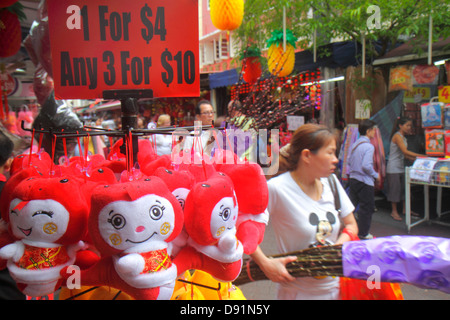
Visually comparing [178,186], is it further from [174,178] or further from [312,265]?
[312,265]

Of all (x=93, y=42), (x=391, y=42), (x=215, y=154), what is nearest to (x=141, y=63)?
(x=93, y=42)

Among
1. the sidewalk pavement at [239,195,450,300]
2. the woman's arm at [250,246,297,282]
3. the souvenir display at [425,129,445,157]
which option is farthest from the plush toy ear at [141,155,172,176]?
the souvenir display at [425,129,445,157]

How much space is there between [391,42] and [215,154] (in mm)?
5742

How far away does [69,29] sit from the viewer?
114 cm

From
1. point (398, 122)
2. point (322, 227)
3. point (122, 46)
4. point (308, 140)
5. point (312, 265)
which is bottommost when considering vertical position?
point (312, 265)

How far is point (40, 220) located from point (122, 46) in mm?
660

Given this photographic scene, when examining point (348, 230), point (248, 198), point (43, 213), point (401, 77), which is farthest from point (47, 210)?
point (401, 77)

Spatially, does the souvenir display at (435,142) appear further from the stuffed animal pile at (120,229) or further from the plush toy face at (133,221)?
the plush toy face at (133,221)

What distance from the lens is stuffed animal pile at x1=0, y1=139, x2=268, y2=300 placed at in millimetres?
854

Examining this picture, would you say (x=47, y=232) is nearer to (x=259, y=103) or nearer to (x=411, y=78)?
(x=259, y=103)

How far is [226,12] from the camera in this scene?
367cm

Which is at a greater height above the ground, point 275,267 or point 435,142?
point 435,142

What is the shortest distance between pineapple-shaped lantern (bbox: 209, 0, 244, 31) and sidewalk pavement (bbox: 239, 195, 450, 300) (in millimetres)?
2381

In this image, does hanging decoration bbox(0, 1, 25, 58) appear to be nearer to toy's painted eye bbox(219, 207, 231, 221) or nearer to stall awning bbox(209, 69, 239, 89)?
toy's painted eye bbox(219, 207, 231, 221)
